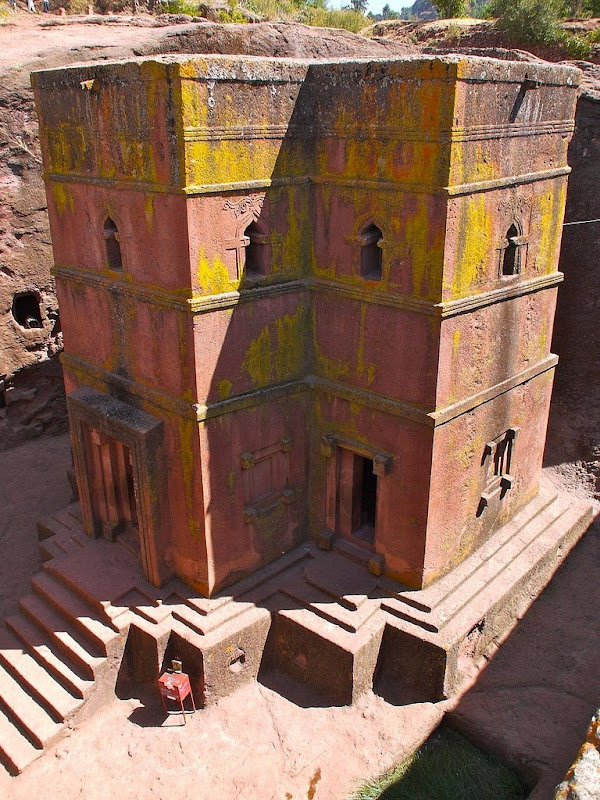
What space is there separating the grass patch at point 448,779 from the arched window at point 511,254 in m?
5.50

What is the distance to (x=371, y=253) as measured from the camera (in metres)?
8.25

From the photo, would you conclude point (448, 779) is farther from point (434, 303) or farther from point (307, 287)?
point (307, 287)

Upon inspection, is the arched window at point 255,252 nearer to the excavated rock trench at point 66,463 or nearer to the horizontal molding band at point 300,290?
the horizontal molding band at point 300,290

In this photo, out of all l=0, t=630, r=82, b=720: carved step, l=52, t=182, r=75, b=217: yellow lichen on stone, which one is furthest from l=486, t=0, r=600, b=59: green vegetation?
l=0, t=630, r=82, b=720: carved step

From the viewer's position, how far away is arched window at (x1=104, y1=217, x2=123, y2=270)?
856 centimetres

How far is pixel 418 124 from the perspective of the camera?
7.16 metres

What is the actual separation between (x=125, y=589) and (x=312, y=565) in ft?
7.92

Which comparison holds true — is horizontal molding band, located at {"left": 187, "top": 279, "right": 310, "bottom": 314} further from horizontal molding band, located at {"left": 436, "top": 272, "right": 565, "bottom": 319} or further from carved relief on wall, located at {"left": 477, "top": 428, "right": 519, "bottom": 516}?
carved relief on wall, located at {"left": 477, "top": 428, "right": 519, "bottom": 516}

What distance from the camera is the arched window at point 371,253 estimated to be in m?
8.08

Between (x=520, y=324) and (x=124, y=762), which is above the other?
(x=520, y=324)

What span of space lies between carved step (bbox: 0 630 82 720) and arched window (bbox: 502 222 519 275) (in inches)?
283

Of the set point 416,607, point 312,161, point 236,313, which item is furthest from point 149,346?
point 416,607

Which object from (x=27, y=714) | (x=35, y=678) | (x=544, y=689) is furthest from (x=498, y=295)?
(x=27, y=714)

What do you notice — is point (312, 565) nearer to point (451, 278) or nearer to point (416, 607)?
point (416, 607)
